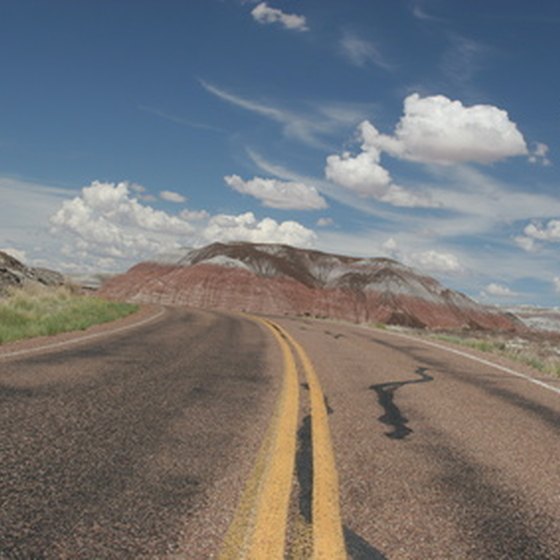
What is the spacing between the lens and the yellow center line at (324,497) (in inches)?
110

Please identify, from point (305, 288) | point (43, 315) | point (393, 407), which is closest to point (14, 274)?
point (43, 315)

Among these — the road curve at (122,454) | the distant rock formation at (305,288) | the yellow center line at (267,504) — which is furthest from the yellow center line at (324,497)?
the distant rock formation at (305,288)

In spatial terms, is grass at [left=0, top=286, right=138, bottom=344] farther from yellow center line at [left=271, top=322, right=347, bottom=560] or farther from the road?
yellow center line at [left=271, top=322, right=347, bottom=560]

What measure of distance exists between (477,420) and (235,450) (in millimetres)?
3082

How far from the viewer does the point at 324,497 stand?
3.49 meters

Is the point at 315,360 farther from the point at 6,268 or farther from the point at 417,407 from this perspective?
the point at 6,268

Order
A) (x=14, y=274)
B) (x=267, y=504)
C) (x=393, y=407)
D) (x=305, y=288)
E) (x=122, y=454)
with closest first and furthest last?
1. (x=267, y=504)
2. (x=122, y=454)
3. (x=393, y=407)
4. (x=14, y=274)
5. (x=305, y=288)

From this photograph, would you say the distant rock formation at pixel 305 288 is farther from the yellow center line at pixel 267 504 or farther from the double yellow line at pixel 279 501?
the yellow center line at pixel 267 504

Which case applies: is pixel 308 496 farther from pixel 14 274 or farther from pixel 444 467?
pixel 14 274

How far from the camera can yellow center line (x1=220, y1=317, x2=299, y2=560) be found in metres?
2.69

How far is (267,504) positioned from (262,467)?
0.71 m

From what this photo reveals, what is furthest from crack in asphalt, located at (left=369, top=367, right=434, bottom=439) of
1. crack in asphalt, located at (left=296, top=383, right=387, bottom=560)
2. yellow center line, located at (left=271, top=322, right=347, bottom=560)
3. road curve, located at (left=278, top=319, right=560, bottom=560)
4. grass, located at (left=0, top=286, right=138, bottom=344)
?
grass, located at (left=0, top=286, right=138, bottom=344)

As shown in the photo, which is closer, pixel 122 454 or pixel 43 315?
pixel 122 454

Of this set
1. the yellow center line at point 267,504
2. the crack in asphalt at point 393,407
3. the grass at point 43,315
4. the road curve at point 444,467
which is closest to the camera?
the yellow center line at point 267,504
